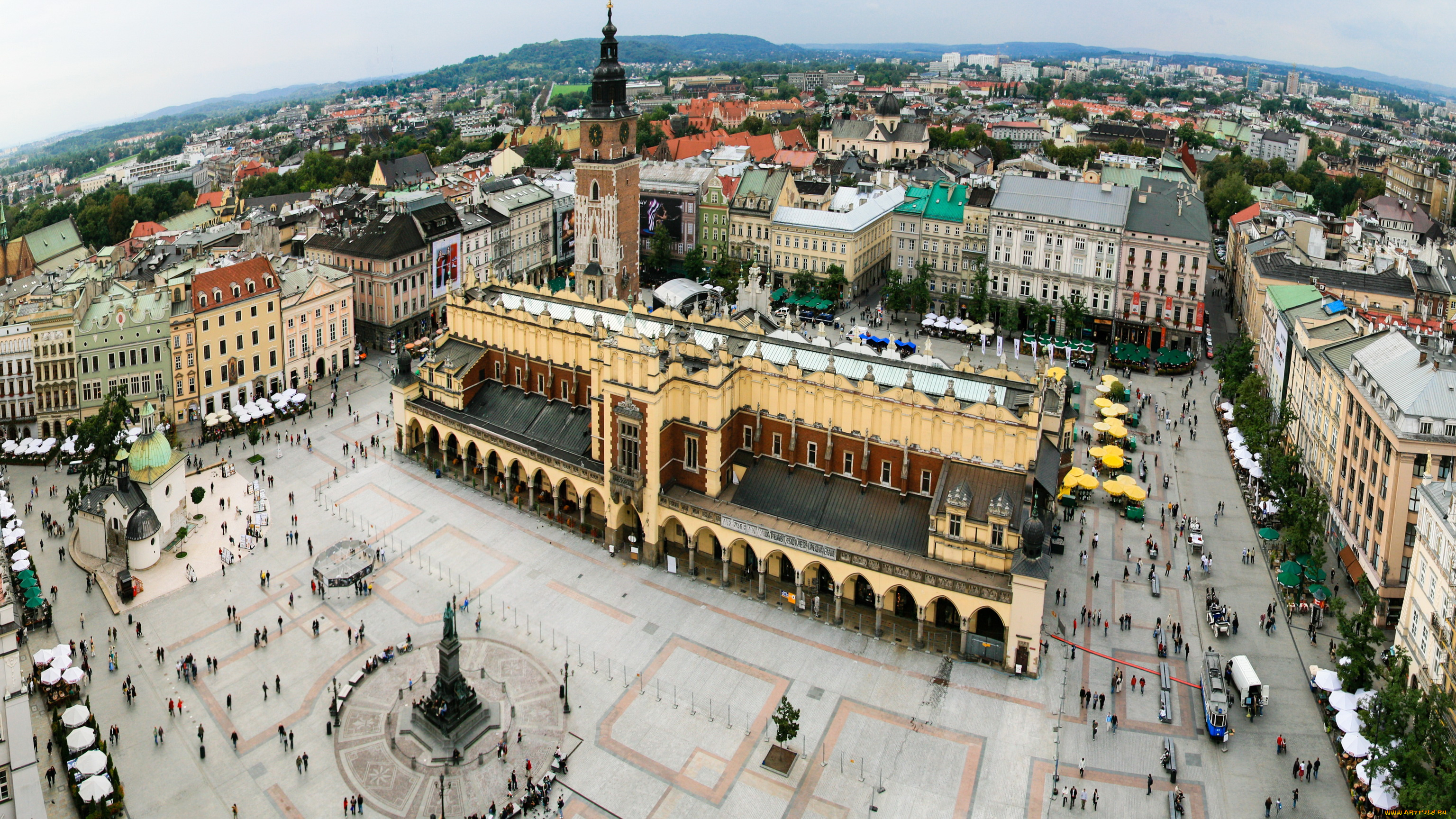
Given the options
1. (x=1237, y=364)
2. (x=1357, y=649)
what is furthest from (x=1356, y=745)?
(x=1237, y=364)

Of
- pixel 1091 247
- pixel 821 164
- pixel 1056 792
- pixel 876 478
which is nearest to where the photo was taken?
pixel 1056 792

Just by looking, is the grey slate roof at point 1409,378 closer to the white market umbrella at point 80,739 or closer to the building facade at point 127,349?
the white market umbrella at point 80,739


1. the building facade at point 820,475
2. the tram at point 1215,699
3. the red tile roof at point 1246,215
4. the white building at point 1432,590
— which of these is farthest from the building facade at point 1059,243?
the tram at point 1215,699

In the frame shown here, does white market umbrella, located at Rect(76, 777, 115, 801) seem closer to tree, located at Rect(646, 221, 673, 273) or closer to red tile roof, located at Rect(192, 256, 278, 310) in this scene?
red tile roof, located at Rect(192, 256, 278, 310)

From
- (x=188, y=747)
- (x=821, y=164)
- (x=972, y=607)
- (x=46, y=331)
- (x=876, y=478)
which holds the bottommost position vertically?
(x=188, y=747)

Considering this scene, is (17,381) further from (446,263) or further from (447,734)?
(447,734)

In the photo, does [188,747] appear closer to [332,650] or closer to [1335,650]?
[332,650]

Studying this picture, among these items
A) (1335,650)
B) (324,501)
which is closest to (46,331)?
(324,501)
